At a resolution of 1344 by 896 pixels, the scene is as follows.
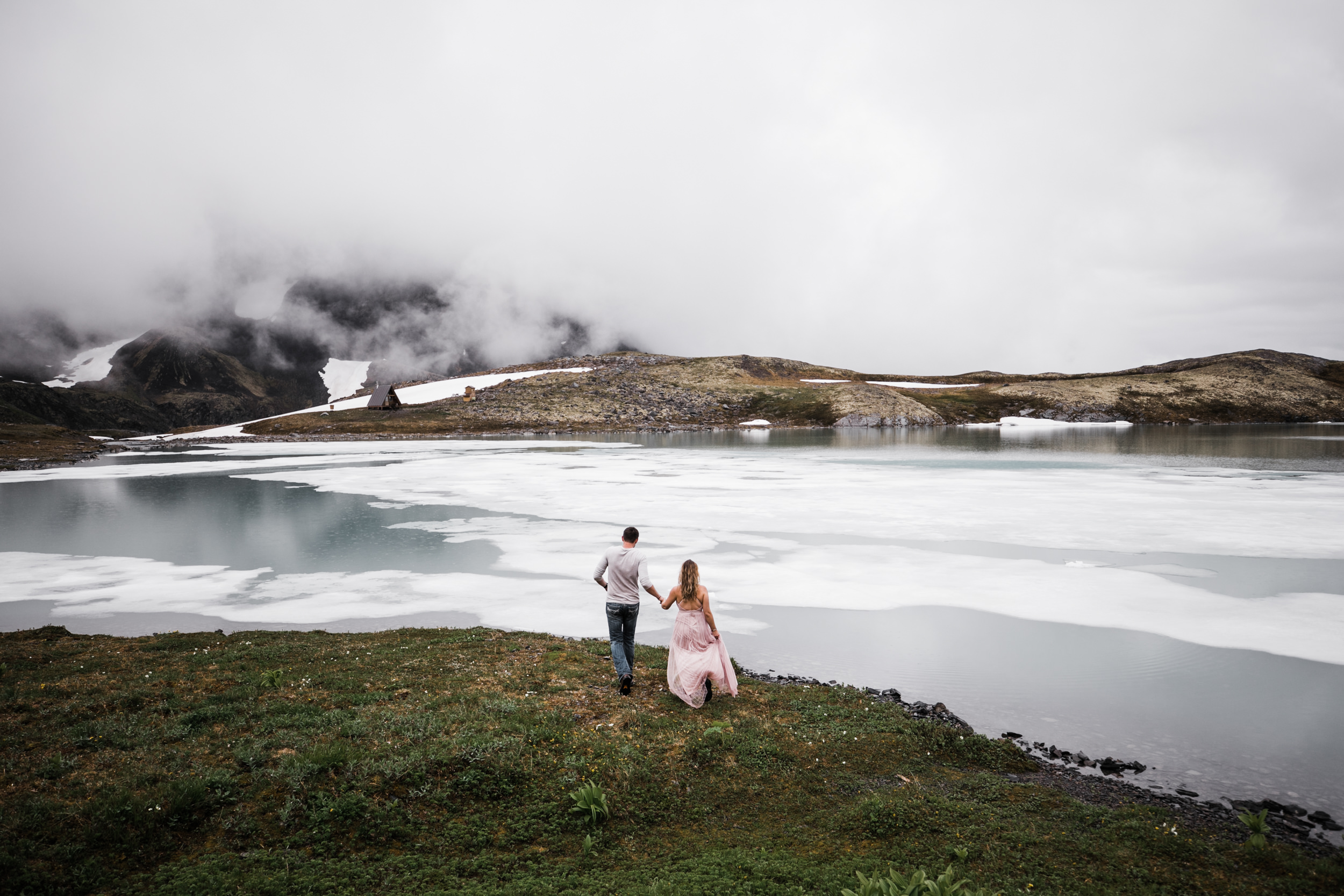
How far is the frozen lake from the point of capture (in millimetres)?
12062

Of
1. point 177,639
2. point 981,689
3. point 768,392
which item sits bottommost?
point 981,689

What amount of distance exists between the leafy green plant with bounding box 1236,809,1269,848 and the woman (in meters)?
6.97

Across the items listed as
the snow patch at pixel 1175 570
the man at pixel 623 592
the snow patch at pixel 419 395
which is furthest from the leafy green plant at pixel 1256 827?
the snow patch at pixel 419 395

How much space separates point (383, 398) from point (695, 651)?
13830cm

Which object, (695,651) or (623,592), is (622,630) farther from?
(695,651)

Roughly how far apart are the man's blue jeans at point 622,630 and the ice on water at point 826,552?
4.64m

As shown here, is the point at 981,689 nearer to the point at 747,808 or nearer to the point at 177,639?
the point at 747,808

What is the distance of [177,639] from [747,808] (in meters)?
13.5

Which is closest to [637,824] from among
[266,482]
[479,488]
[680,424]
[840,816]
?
[840,816]

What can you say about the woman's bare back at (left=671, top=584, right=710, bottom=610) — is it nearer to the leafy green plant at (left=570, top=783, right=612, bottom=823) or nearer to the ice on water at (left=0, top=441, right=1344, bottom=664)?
the leafy green plant at (left=570, top=783, right=612, bottom=823)

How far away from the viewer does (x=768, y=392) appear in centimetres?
16775

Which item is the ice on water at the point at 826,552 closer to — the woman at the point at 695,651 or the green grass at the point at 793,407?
the woman at the point at 695,651

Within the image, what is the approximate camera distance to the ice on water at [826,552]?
17.5 m

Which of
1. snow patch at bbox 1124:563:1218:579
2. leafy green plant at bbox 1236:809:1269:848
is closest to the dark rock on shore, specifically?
leafy green plant at bbox 1236:809:1269:848
